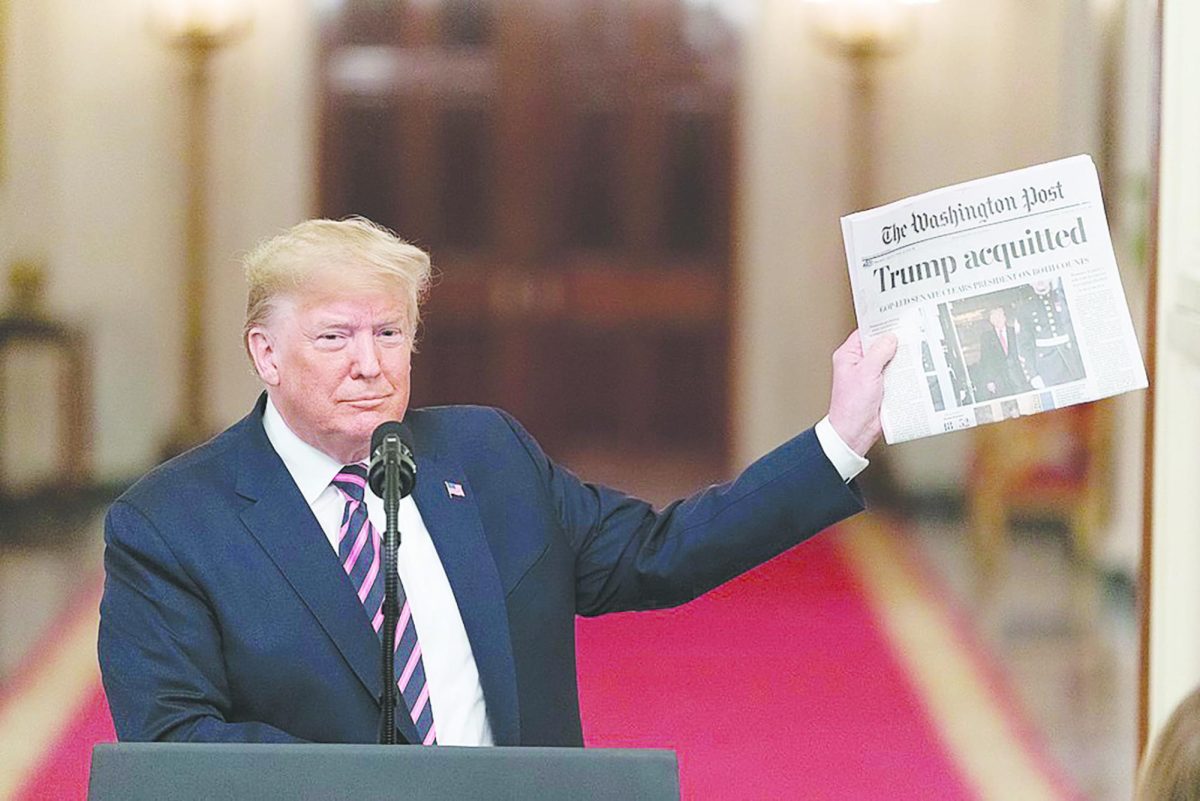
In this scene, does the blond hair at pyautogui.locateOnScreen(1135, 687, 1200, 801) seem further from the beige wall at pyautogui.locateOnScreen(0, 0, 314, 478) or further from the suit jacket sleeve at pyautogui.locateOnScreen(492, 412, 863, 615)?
the beige wall at pyautogui.locateOnScreen(0, 0, 314, 478)

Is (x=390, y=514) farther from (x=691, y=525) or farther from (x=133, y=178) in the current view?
(x=133, y=178)

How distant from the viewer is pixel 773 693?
460 cm

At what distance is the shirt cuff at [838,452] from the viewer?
2266 millimetres

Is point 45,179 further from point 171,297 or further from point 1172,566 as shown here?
point 1172,566

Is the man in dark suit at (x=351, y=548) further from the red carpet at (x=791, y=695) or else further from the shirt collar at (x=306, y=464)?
the red carpet at (x=791, y=695)

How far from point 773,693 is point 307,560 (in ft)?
8.58

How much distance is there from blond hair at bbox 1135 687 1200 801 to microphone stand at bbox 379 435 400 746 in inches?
28.1

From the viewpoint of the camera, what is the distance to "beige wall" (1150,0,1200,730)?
360 centimetres

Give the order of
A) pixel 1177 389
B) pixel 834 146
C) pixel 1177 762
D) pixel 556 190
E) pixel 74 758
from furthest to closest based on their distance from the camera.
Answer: pixel 556 190 → pixel 834 146 → pixel 74 758 → pixel 1177 389 → pixel 1177 762

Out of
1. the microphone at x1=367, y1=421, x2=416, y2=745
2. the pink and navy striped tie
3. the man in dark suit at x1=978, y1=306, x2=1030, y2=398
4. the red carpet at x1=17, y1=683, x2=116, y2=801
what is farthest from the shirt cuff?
the red carpet at x1=17, y1=683, x2=116, y2=801

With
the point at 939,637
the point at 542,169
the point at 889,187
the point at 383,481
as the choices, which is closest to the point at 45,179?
the point at 542,169

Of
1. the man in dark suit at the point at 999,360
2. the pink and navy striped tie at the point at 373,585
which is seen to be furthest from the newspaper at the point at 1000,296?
the pink and navy striped tie at the point at 373,585

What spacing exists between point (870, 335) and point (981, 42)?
2.61m

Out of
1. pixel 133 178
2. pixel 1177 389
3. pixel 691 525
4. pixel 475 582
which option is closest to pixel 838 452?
pixel 691 525
